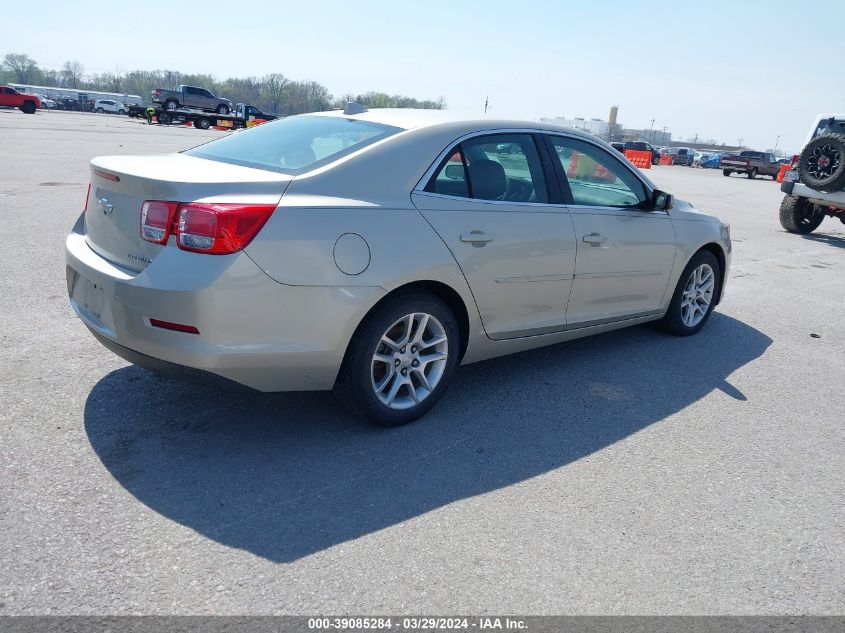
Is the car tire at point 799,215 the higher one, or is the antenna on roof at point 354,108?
the antenna on roof at point 354,108

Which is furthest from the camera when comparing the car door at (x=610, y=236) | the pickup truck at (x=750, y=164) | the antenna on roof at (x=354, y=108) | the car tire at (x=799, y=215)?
the pickup truck at (x=750, y=164)

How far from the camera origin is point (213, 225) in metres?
3.00

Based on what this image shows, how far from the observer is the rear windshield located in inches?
141

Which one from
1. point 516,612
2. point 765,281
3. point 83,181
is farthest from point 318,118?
point 83,181

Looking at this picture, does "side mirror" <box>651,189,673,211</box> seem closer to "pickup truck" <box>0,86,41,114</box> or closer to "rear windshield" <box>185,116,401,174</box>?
"rear windshield" <box>185,116,401,174</box>

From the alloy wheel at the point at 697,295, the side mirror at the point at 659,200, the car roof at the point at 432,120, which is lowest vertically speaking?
the alloy wheel at the point at 697,295

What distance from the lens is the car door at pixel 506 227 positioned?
375 cm

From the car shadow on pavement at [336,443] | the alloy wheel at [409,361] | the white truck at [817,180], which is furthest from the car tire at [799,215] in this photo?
the alloy wheel at [409,361]

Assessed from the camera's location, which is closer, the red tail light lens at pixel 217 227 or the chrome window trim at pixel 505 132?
the red tail light lens at pixel 217 227

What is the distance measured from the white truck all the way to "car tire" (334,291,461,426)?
1050cm

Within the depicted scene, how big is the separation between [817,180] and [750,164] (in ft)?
105

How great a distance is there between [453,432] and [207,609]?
1.71 meters

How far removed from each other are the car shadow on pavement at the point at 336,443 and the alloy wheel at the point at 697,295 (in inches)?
40.5

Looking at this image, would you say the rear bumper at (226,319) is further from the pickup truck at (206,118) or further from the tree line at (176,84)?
the tree line at (176,84)
